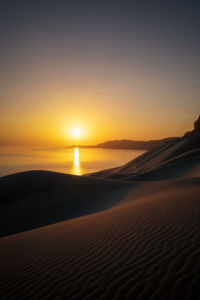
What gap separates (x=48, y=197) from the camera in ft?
34.5

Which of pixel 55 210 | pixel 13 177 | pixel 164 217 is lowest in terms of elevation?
pixel 55 210

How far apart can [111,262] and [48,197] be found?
828 cm

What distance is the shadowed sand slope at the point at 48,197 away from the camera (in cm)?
877

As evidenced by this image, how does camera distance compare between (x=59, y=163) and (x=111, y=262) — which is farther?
(x=59, y=163)

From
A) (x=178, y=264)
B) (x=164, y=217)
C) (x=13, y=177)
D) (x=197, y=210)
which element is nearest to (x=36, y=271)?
(x=178, y=264)

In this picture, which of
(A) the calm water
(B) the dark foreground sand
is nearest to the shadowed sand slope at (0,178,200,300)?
(B) the dark foreground sand

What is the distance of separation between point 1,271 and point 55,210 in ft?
21.0

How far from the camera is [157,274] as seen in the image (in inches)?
94.0

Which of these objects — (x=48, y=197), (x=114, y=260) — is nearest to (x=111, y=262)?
(x=114, y=260)

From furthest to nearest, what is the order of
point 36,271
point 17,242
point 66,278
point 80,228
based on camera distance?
point 80,228, point 17,242, point 36,271, point 66,278

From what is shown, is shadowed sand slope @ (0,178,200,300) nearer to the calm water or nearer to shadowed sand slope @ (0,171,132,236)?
shadowed sand slope @ (0,171,132,236)

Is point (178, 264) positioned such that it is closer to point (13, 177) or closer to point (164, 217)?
point (164, 217)

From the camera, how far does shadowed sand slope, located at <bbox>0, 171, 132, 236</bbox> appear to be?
8.77m

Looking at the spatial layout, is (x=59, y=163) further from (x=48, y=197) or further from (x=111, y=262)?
(x=111, y=262)
